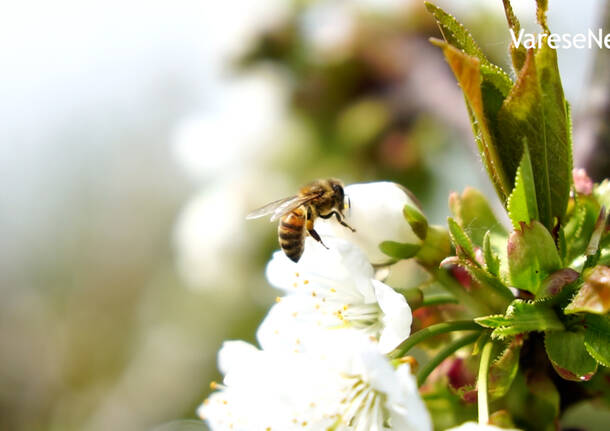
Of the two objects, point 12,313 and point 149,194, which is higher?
point 149,194

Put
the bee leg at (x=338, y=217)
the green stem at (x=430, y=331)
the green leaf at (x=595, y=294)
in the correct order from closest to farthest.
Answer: the green leaf at (x=595, y=294) < the green stem at (x=430, y=331) < the bee leg at (x=338, y=217)

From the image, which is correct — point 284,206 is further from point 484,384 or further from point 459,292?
point 484,384

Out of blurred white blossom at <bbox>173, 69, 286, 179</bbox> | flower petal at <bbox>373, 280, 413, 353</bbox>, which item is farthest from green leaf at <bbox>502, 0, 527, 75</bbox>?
blurred white blossom at <bbox>173, 69, 286, 179</bbox>

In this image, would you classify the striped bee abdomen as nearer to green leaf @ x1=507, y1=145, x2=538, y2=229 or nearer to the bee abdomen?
the bee abdomen

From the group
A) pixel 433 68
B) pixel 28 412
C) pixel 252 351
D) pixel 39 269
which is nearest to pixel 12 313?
pixel 39 269

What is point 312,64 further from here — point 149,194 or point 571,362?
point 149,194

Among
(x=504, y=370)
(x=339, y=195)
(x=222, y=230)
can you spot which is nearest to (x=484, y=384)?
(x=504, y=370)

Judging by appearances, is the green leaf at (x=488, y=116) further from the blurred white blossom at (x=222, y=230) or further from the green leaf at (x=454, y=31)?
the blurred white blossom at (x=222, y=230)

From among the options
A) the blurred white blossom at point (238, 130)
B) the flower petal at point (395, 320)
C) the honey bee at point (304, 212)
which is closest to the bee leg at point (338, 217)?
the honey bee at point (304, 212)
